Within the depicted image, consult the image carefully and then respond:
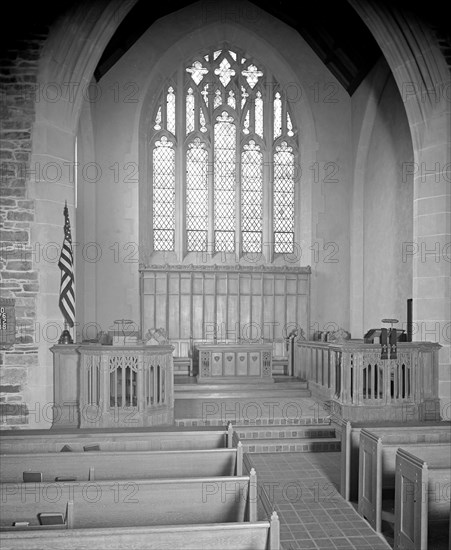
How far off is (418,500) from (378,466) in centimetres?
69

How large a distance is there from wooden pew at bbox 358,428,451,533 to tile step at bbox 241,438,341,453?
1.93 metres

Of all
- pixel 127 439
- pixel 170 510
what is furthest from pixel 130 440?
pixel 170 510

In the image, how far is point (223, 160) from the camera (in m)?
12.1

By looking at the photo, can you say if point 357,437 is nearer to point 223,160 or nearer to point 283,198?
point 283,198

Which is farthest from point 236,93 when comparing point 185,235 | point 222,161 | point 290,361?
point 290,361

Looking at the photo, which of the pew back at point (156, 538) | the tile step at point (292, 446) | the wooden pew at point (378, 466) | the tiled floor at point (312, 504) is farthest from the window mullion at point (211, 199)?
the pew back at point (156, 538)

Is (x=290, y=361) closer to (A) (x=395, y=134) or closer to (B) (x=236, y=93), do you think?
(A) (x=395, y=134)

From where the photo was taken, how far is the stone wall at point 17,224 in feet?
22.9

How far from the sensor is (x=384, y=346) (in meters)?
7.15

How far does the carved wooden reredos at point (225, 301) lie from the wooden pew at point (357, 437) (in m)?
6.27

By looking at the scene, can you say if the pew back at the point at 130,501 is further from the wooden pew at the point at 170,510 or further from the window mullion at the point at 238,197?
the window mullion at the point at 238,197

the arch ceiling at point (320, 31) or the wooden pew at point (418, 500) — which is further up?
the arch ceiling at point (320, 31)

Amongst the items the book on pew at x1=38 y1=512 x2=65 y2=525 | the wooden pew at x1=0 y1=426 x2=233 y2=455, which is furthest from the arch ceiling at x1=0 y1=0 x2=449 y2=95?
the book on pew at x1=38 y1=512 x2=65 y2=525

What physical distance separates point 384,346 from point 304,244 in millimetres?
5163
